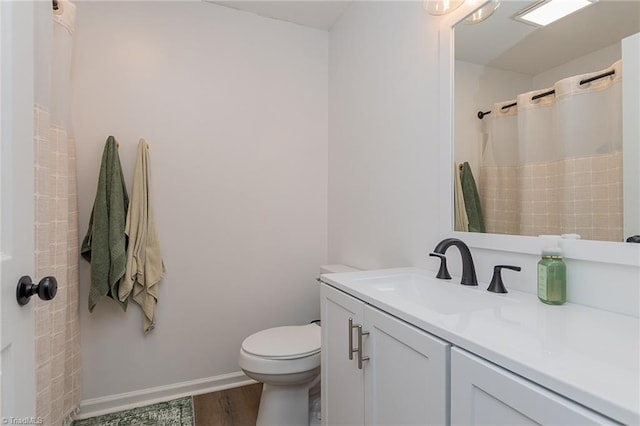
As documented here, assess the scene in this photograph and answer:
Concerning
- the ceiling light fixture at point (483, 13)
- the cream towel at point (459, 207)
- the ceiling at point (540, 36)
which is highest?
the ceiling light fixture at point (483, 13)

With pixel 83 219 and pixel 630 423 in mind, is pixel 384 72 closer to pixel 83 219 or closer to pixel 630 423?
pixel 630 423

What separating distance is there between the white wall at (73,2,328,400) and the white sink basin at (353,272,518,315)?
42.6 inches

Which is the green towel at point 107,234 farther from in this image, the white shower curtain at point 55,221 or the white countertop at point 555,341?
the white countertop at point 555,341

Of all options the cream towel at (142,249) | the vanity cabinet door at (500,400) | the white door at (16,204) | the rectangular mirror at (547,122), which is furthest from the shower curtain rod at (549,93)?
the cream towel at (142,249)

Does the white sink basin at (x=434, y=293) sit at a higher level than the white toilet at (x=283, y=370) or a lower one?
higher

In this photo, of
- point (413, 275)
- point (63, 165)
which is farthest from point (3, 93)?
point (413, 275)

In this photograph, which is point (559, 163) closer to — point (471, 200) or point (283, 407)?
point (471, 200)

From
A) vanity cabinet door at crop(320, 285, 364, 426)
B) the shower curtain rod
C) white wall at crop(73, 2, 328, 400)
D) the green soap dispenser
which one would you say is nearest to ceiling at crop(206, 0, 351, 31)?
white wall at crop(73, 2, 328, 400)

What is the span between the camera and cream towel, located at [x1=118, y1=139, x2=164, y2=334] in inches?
68.1

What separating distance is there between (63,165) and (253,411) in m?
1.59

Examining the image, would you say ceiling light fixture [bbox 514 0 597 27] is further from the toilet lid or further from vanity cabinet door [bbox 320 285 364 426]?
the toilet lid

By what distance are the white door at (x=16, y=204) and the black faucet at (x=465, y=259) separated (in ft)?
3.96

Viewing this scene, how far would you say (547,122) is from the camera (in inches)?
38.6

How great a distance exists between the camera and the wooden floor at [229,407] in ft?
5.56
